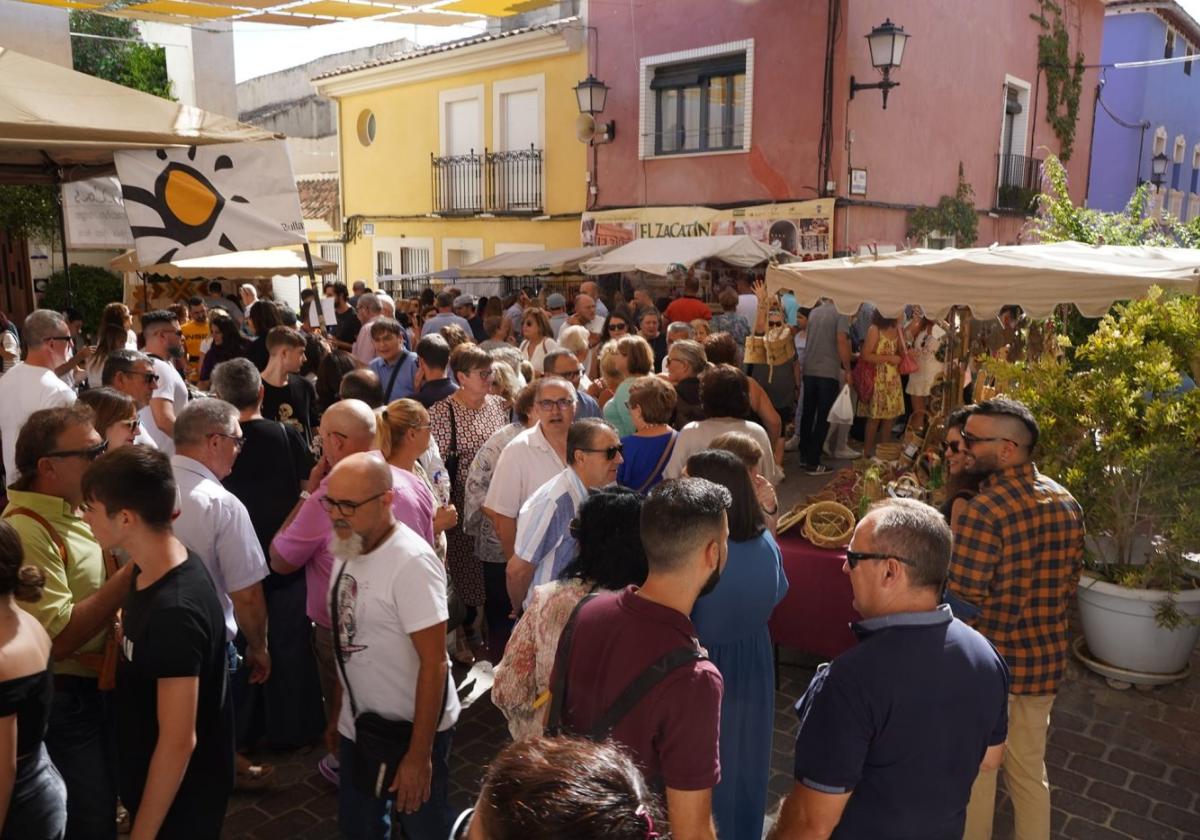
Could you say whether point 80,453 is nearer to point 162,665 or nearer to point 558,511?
point 162,665

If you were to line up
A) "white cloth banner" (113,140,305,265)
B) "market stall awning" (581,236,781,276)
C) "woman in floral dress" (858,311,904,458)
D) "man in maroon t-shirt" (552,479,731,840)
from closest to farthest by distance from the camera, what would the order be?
"man in maroon t-shirt" (552,479,731,840) < "white cloth banner" (113,140,305,265) < "woman in floral dress" (858,311,904,458) < "market stall awning" (581,236,781,276)

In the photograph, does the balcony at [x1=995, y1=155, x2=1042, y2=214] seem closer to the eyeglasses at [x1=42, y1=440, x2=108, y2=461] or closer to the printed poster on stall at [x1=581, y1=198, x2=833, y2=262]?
the printed poster on stall at [x1=581, y1=198, x2=833, y2=262]

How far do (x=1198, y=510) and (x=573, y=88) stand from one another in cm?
1366

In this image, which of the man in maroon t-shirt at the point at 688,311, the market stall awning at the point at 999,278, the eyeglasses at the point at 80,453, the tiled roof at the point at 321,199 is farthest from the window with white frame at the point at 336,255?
the eyeglasses at the point at 80,453

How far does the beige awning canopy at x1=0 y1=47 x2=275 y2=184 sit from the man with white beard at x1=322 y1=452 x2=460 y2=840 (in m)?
3.52

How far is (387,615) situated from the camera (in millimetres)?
2688

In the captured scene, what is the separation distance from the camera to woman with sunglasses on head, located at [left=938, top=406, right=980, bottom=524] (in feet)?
11.9

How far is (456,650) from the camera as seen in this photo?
521 centimetres

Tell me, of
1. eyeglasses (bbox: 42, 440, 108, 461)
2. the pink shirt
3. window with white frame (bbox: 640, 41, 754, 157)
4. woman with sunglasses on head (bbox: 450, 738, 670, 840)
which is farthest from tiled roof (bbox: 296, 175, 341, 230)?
woman with sunglasses on head (bbox: 450, 738, 670, 840)

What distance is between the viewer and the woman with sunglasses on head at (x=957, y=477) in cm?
362

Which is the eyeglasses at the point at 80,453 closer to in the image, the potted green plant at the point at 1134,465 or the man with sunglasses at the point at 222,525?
the man with sunglasses at the point at 222,525

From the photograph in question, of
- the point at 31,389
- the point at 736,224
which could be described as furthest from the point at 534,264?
the point at 31,389

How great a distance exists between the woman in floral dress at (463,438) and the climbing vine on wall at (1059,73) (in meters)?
16.6

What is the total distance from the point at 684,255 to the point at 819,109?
3176 millimetres
